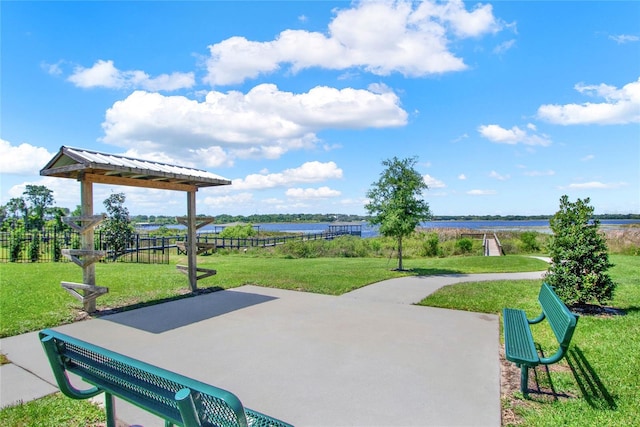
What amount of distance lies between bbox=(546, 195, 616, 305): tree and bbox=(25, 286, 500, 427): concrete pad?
1396 millimetres

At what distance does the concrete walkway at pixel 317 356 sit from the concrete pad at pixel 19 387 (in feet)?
0.06

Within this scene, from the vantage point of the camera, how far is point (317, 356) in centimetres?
459

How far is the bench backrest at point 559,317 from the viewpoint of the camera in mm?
3225

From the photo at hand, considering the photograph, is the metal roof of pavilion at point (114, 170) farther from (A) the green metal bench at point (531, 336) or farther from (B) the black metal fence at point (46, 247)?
(B) the black metal fence at point (46, 247)

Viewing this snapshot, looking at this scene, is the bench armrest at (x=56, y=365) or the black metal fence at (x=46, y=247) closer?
the bench armrest at (x=56, y=365)

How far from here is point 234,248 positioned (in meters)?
26.8

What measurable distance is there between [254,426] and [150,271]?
37.3 feet

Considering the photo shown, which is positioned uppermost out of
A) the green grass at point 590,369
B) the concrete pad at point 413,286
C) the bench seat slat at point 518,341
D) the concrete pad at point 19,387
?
the bench seat slat at point 518,341

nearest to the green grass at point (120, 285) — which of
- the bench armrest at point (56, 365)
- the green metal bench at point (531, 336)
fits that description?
the bench armrest at point (56, 365)

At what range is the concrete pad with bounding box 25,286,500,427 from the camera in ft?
11.0

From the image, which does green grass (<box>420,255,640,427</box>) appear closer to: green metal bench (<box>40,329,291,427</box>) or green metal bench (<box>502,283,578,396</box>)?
green metal bench (<box>502,283,578,396</box>)

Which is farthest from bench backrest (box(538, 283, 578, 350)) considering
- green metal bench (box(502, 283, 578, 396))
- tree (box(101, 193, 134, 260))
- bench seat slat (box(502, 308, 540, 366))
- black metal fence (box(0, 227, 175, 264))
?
tree (box(101, 193, 134, 260))

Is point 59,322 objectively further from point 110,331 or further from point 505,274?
point 505,274

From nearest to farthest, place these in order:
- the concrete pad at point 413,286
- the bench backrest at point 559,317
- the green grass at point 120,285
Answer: the bench backrest at point 559,317, the green grass at point 120,285, the concrete pad at point 413,286
